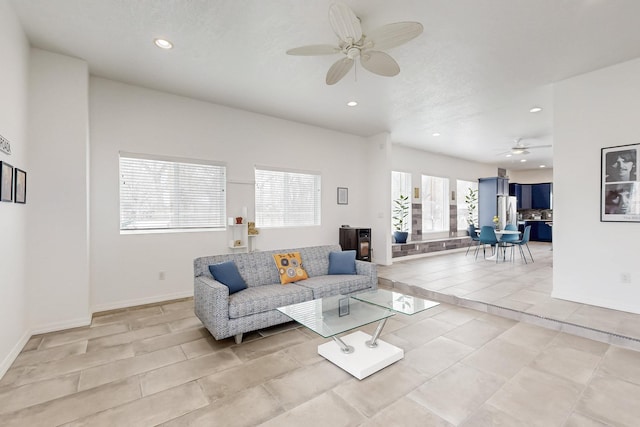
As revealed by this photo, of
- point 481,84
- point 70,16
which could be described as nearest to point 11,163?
point 70,16

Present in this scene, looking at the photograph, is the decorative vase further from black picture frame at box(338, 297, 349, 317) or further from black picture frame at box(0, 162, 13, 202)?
black picture frame at box(0, 162, 13, 202)

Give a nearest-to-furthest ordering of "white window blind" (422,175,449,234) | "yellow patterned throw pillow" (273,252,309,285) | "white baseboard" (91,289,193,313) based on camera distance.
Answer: "yellow patterned throw pillow" (273,252,309,285), "white baseboard" (91,289,193,313), "white window blind" (422,175,449,234)

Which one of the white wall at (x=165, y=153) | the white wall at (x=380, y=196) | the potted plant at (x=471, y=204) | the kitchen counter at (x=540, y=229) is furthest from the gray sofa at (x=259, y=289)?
the kitchen counter at (x=540, y=229)

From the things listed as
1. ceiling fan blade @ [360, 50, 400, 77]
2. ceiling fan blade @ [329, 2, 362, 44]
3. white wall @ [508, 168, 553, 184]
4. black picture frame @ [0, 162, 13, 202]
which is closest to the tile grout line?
ceiling fan blade @ [360, 50, 400, 77]

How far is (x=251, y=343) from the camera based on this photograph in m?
2.97

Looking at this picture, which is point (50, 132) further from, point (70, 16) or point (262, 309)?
point (262, 309)

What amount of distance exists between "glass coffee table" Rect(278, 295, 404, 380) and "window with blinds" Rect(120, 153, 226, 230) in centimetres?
266

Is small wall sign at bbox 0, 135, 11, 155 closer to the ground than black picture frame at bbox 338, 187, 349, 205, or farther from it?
farther from it

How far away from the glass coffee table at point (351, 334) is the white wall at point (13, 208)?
241cm

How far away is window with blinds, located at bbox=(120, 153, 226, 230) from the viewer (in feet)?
13.6

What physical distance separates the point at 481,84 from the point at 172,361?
195 inches

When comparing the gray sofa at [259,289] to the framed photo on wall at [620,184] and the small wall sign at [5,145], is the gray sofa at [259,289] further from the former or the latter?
the framed photo on wall at [620,184]

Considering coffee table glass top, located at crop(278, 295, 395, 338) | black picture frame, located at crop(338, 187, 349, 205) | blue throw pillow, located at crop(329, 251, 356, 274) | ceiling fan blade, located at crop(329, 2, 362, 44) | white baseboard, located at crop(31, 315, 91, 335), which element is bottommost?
white baseboard, located at crop(31, 315, 91, 335)

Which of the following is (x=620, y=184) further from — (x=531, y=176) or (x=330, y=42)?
(x=531, y=176)
